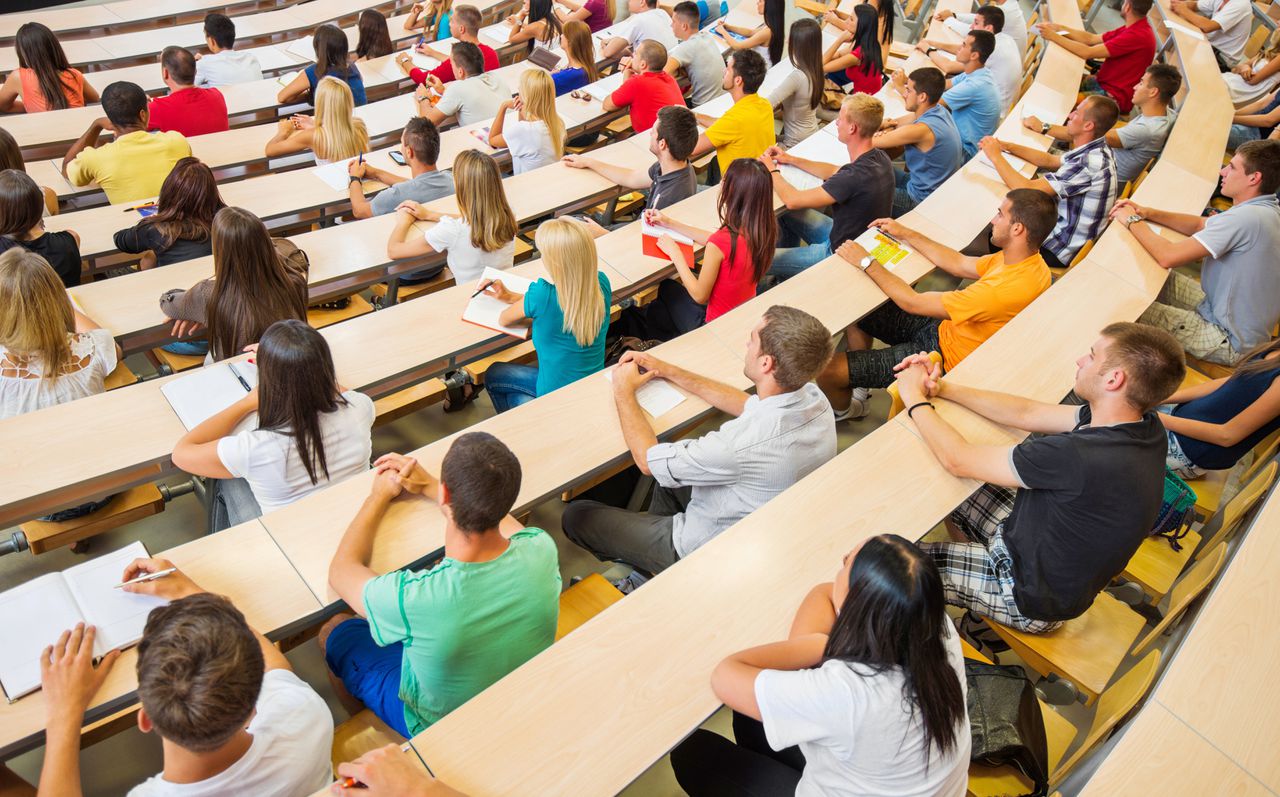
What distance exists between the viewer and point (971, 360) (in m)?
3.49

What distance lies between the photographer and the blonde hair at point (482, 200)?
3.90 m

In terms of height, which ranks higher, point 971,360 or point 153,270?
point 153,270

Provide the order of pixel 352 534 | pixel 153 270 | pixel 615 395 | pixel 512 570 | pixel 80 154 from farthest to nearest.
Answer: pixel 80 154, pixel 153 270, pixel 615 395, pixel 352 534, pixel 512 570

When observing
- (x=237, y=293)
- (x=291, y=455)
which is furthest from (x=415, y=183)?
(x=291, y=455)

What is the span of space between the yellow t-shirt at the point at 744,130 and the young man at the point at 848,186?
1.14 feet

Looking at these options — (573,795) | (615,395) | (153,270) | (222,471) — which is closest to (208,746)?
(573,795)

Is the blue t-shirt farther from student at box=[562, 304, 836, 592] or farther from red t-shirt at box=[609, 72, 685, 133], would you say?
red t-shirt at box=[609, 72, 685, 133]

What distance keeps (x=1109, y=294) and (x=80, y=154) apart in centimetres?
519

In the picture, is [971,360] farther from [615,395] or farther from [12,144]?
[12,144]

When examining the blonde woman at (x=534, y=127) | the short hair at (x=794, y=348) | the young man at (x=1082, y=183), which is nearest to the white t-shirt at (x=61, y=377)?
the short hair at (x=794, y=348)

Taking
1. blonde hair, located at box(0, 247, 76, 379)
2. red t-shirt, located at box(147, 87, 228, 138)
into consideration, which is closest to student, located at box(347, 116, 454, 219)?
red t-shirt, located at box(147, 87, 228, 138)

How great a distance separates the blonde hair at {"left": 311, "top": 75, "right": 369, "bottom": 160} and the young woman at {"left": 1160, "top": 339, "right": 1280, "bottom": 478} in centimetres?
441

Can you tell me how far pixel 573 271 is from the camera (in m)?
3.37

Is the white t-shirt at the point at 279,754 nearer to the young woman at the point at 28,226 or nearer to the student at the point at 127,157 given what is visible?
the young woman at the point at 28,226
